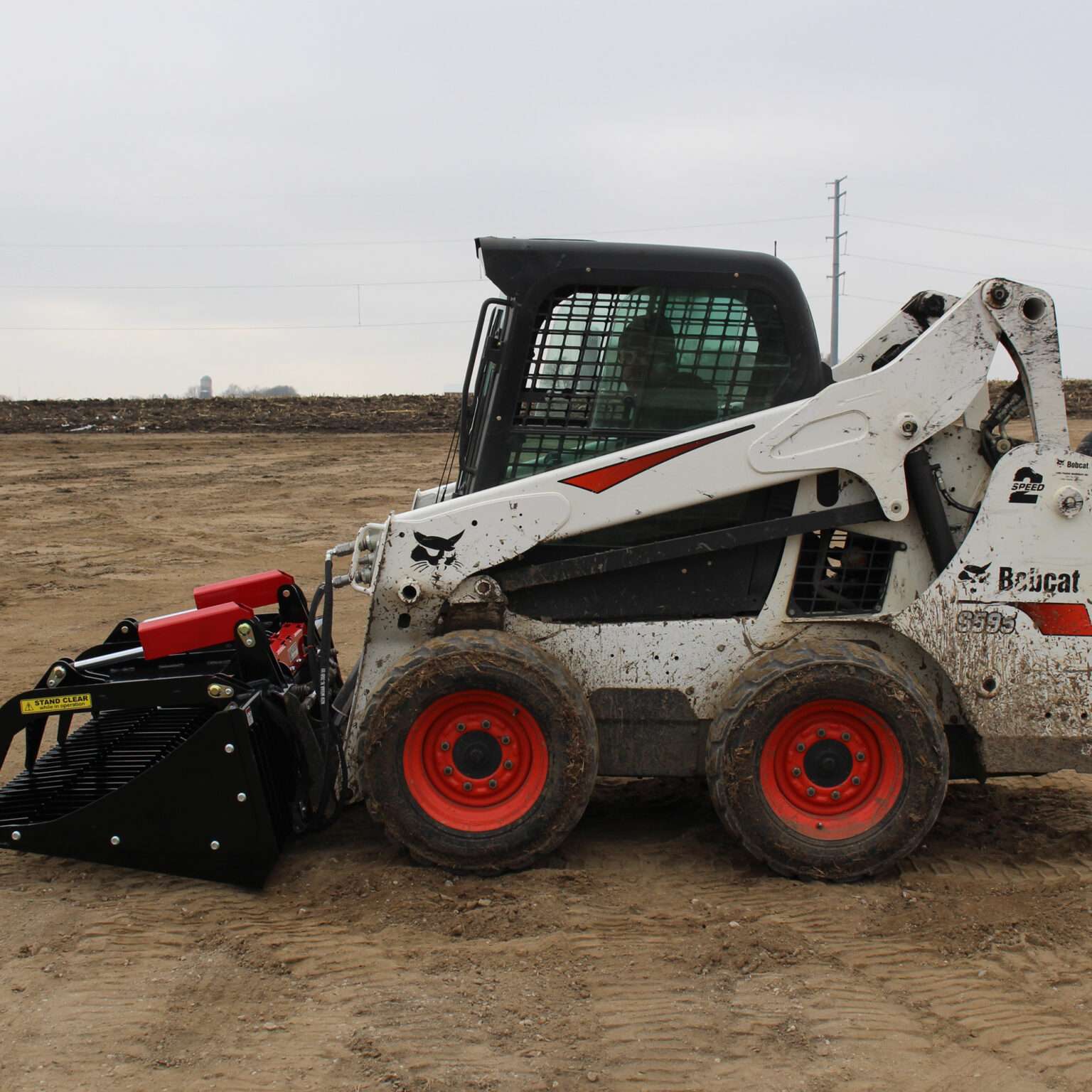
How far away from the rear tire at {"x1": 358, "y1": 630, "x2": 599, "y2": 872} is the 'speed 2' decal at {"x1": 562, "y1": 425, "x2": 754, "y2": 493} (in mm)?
626

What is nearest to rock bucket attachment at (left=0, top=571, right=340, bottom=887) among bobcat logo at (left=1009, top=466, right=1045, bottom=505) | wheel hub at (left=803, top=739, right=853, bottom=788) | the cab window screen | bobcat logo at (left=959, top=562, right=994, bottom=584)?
the cab window screen

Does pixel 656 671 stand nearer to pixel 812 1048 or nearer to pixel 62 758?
pixel 812 1048

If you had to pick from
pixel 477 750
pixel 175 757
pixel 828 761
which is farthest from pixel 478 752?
pixel 828 761

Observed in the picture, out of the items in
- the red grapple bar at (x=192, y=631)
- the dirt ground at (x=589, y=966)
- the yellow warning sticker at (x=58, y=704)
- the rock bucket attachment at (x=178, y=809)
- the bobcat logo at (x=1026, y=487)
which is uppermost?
the bobcat logo at (x=1026, y=487)

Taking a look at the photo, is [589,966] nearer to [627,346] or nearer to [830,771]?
[830,771]

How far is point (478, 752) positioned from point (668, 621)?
0.86 m

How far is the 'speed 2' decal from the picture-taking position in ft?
14.6

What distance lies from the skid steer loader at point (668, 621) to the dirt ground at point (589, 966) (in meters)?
0.22

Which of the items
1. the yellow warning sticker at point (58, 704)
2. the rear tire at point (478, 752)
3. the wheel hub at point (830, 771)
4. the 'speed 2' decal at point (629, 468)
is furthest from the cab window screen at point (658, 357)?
the yellow warning sticker at point (58, 704)

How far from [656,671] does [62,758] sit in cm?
234

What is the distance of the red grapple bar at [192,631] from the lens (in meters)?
4.69

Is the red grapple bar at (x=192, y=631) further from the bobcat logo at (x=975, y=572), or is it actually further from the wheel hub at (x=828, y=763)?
the bobcat logo at (x=975, y=572)

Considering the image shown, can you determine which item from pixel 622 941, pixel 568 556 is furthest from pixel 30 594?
pixel 622 941

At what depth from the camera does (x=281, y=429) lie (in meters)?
21.1
